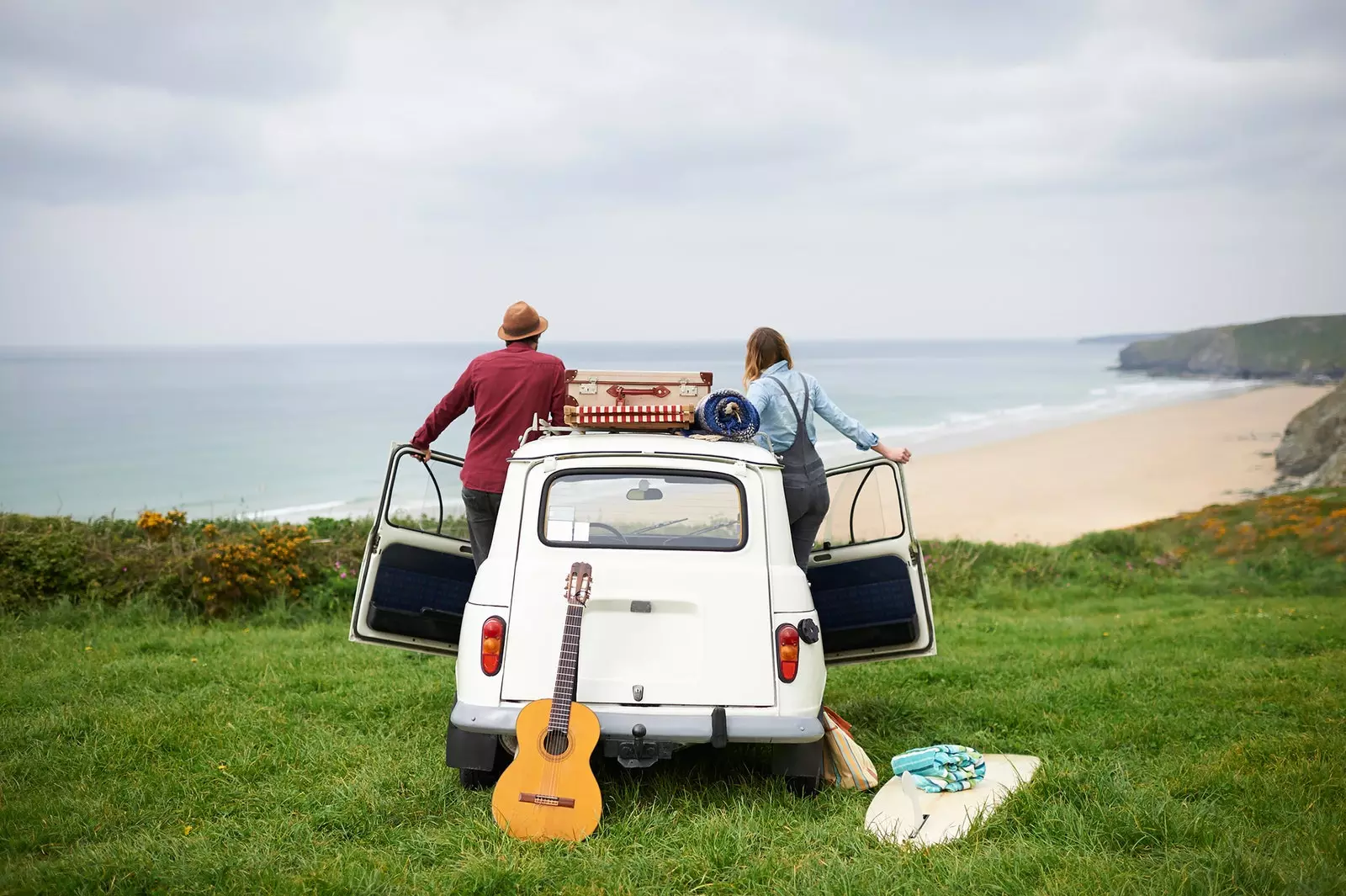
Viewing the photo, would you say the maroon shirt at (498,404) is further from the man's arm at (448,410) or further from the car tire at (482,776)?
the car tire at (482,776)

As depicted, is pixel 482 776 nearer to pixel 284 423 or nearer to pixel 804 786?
pixel 804 786

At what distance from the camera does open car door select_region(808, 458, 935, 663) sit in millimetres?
6117

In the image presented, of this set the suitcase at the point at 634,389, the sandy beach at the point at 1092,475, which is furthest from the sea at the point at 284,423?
the suitcase at the point at 634,389

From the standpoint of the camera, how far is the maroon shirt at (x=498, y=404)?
622 cm

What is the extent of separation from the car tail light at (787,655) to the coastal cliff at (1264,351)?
80231mm

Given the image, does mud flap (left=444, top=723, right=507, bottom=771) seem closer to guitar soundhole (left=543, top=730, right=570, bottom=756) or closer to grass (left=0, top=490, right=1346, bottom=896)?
grass (left=0, top=490, right=1346, bottom=896)

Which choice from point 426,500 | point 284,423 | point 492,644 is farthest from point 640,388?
point 284,423

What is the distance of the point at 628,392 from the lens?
20.5ft

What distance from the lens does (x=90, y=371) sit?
→ 119 m

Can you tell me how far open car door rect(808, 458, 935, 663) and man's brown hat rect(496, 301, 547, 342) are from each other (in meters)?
1.99

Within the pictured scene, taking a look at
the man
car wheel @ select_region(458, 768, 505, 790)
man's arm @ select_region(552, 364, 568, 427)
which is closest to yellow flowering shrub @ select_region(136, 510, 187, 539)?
the man

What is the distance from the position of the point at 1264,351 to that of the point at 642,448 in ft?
320

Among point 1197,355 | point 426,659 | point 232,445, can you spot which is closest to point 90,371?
point 232,445

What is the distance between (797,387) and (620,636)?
83.7 inches
